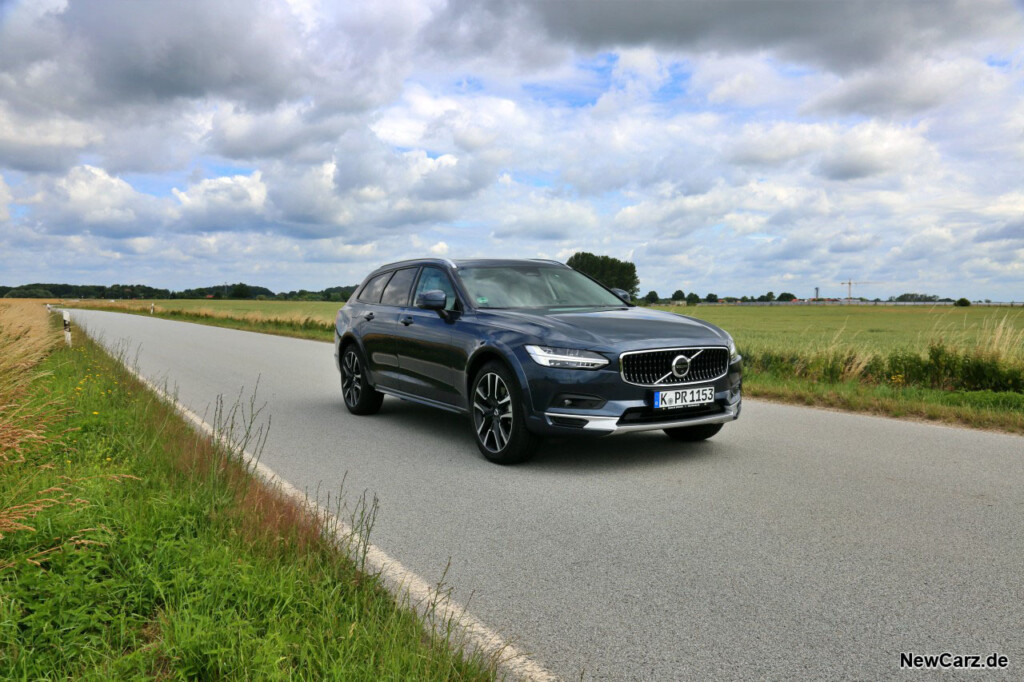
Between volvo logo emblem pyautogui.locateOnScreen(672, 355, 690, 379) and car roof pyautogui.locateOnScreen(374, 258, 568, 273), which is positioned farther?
car roof pyautogui.locateOnScreen(374, 258, 568, 273)

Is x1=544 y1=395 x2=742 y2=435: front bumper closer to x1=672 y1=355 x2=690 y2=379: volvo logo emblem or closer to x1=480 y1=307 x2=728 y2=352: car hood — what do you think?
x1=672 y1=355 x2=690 y2=379: volvo logo emblem

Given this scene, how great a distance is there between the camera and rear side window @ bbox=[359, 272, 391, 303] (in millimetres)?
9555

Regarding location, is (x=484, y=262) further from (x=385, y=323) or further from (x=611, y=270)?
(x=611, y=270)

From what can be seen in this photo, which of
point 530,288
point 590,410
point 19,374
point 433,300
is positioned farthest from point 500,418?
point 19,374

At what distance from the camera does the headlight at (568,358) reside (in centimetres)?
619

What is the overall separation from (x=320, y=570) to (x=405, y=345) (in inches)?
194

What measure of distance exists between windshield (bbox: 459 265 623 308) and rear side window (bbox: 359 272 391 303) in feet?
5.98

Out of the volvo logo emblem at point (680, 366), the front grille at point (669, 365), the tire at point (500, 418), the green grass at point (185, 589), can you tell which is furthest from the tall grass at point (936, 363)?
the green grass at point (185, 589)

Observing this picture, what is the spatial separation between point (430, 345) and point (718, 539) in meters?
3.97

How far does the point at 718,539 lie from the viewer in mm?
4578

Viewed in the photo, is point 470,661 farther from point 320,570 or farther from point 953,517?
point 953,517

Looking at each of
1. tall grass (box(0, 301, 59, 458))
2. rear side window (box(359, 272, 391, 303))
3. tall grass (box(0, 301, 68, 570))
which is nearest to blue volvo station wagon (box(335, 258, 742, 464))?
rear side window (box(359, 272, 391, 303))

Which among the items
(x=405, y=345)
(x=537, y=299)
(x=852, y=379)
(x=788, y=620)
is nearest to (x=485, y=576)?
(x=788, y=620)

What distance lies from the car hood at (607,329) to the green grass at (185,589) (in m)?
2.49
